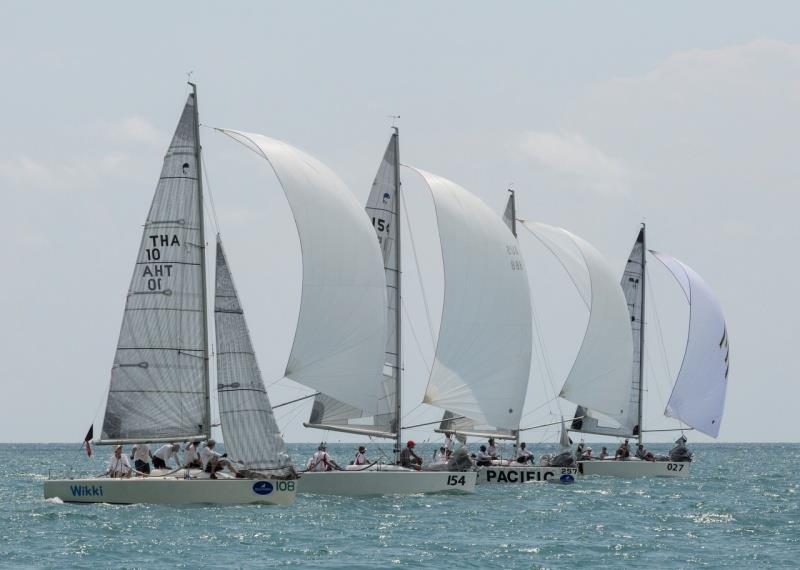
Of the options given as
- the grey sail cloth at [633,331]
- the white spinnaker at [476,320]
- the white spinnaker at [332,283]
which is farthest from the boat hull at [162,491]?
the grey sail cloth at [633,331]

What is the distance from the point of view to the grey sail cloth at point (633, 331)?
173 ft

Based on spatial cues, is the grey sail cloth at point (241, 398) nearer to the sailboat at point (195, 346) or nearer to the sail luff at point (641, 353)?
the sailboat at point (195, 346)

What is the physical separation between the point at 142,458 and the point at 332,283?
18.4ft

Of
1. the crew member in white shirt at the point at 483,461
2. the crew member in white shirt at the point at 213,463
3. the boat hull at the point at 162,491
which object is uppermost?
the crew member in white shirt at the point at 483,461

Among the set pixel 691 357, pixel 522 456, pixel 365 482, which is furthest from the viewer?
pixel 691 357

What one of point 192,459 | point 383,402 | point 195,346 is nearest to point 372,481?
point 383,402

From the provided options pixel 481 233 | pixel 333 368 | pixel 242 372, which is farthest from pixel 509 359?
pixel 242 372

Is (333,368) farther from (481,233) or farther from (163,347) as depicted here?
(481,233)

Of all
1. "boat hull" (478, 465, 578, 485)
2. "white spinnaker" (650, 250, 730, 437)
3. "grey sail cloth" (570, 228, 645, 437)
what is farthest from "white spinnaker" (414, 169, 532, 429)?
"white spinnaker" (650, 250, 730, 437)

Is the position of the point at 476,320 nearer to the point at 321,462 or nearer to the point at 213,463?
the point at 321,462

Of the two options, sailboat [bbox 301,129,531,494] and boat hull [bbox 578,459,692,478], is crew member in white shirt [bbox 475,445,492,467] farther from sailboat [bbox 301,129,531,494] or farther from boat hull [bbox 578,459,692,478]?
boat hull [bbox 578,459,692,478]

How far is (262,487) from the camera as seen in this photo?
3003 centimetres

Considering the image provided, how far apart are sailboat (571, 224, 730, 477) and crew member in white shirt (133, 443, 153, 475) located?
25.0 metres

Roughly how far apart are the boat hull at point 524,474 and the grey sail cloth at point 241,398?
12043 mm
